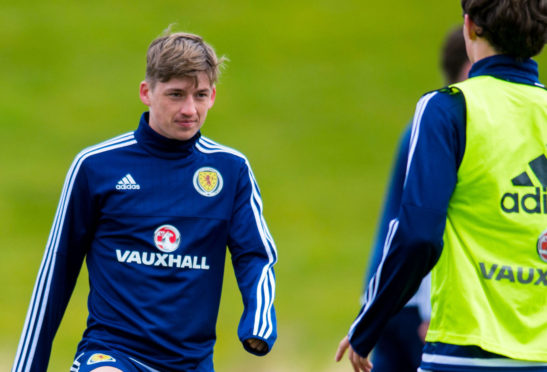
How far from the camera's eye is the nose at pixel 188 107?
450cm

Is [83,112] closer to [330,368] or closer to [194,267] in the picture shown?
[330,368]

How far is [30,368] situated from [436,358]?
6.05ft

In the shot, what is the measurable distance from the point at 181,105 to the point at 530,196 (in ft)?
5.29

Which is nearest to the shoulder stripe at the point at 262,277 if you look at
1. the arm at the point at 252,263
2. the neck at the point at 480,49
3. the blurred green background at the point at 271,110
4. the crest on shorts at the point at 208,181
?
the arm at the point at 252,263

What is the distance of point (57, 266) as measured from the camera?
4.51 meters

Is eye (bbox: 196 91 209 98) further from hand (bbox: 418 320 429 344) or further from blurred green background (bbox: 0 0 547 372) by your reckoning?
blurred green background (bbox: 0 0 547 372)

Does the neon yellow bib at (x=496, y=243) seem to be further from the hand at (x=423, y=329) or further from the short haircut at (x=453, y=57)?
the short haircut at (x=453, y=57)

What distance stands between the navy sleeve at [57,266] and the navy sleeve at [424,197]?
1478 mm

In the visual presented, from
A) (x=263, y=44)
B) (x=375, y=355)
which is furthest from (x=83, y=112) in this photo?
(x=375, y=355)

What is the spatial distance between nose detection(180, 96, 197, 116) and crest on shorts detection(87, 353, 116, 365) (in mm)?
1028

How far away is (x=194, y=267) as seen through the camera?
175 inches

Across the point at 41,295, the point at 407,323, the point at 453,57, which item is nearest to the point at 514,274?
the point at 407,323

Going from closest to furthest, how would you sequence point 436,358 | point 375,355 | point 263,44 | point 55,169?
point 436,358, point 375,355, point 55,169, point 263,44

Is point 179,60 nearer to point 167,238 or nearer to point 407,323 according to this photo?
point 167,238
